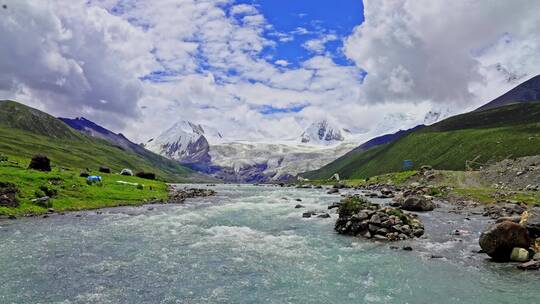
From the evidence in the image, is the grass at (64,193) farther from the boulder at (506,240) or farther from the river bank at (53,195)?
the boulder at (506,240)

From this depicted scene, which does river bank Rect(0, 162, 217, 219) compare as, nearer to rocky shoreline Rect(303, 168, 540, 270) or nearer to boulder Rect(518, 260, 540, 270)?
rocky shoreline Rect(303, 168, 540, 270)

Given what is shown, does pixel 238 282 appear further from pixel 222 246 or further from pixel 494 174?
pixel 494 174

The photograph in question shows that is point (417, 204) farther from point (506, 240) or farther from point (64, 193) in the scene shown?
point (64, 193)

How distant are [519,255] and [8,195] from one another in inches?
2693

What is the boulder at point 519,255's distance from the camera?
34450 millimetres

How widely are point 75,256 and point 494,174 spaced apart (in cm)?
11545

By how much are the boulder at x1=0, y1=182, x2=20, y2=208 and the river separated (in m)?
8.13

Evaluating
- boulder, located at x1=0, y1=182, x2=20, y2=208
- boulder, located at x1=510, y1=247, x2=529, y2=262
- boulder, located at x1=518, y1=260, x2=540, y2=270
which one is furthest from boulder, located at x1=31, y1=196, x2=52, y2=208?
boulder, located at x1=518, y1=260, x2=540, y2=270

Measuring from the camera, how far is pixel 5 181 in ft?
224

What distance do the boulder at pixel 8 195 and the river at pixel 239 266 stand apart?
8127 mm

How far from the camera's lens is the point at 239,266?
114 ft

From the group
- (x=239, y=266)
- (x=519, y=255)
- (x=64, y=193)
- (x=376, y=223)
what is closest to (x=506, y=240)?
(x=519, y=255)

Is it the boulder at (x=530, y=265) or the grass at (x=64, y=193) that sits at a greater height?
the grass at (x=64, y=193)

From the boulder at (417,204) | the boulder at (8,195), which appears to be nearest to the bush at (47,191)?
the boulder at (8,195)
